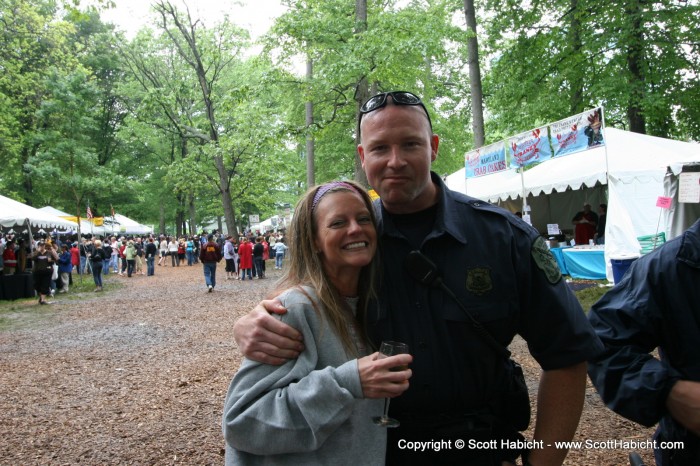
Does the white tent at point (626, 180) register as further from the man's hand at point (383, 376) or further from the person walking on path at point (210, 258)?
the person walking on path at point (210, 258)

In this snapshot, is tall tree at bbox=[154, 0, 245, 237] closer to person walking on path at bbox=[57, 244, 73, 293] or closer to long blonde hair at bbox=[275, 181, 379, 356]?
person walking on path at bbox=[57, 244, 73, 293]

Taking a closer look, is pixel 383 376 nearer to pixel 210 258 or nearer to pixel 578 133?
pixel 578 133

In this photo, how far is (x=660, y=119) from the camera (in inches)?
620

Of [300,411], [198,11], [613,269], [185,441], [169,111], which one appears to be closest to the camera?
[300,411]

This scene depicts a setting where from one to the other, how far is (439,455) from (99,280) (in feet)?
68.4

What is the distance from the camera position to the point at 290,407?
5.05 ft

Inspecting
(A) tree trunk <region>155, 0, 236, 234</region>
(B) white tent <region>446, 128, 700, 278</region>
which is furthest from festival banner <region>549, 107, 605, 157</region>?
(A) tree trunk <region>155, 0, 236, 234</region>

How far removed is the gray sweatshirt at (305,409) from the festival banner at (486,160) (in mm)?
12208

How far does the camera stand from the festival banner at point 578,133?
1013cm

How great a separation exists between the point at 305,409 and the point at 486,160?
512 inches

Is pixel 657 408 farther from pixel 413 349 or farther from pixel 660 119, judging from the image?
pixel 660 119

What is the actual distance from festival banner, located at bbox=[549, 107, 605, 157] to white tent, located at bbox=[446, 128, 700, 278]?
0.92m

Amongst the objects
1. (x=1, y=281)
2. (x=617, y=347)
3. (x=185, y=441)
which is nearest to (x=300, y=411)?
(x=617, y=347)

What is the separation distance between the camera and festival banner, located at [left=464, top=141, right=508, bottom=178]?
42.9 ft
